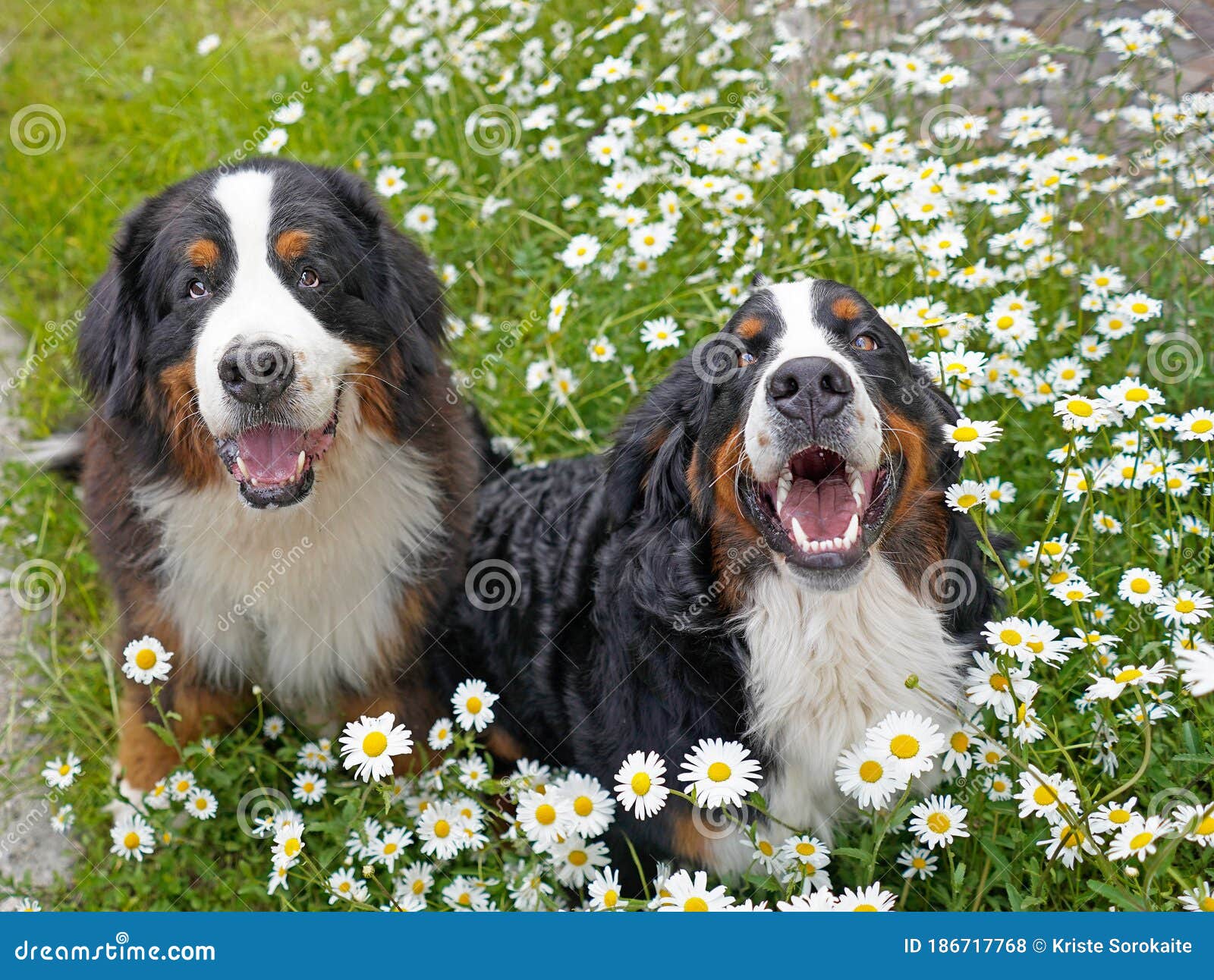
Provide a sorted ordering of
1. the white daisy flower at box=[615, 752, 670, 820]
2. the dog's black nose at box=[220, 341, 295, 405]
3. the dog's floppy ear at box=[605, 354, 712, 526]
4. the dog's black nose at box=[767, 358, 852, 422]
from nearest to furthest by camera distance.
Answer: the white daisy flower at box=[615, 752, 670, 820] → the dog's black nose at box=[767, 358, 852, 422] → the dog's black nose at box=[220, 341, 295, 405] → the dog's floppy ear at box=[605, 354, 712, 526]

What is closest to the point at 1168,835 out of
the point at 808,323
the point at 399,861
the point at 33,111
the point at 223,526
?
the point at 808,323

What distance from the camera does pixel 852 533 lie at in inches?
90.7

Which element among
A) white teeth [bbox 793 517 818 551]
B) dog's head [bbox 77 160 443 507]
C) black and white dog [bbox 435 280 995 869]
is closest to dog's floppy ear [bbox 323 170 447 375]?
dog's head [bbox 77 160 443 507]

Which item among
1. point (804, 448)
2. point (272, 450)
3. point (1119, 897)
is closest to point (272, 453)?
point (272, 450)

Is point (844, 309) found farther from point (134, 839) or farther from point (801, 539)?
point (134, 839)

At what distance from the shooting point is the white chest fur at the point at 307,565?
2873mm

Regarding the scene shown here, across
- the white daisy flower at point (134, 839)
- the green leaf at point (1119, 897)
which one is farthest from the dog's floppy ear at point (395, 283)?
the green leaf at point (1119, 897)

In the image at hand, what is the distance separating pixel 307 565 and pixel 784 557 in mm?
1342

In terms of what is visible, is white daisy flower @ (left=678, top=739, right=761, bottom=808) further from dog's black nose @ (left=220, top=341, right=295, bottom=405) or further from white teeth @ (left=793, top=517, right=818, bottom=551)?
dog's black nose @ (left=220, top=341, right=295, bottom=405)

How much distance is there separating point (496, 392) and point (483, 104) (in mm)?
1484

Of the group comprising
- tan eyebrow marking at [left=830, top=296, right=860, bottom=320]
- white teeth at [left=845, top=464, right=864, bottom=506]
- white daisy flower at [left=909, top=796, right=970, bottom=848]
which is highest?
tan eyebrow marking at [left=830, top=296, right=860, bottom=320]

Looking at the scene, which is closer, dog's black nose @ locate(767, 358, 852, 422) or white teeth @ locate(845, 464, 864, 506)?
dog's black nose @ locate(767, 358, 852, 422)

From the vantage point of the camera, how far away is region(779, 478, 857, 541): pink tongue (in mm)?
2373

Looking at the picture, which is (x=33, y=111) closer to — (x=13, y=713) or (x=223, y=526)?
(x=13, y=713)
